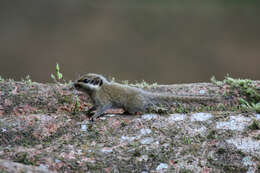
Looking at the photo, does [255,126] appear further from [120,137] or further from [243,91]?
[120,137]

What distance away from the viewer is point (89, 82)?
6.23 meters

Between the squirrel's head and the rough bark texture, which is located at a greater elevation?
the squirrel's head

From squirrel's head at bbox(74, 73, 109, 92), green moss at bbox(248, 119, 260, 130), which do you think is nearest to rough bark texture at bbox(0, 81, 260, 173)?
green moss at bbox(248, 119, 260, 130)

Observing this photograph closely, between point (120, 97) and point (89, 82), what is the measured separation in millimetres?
573

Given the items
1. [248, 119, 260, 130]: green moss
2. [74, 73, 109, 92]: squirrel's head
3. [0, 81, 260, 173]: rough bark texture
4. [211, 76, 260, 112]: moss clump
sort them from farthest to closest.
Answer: [211, 76, 260, 112]: moss clump, [74, 73, 109, 92]: squirrel's head, [248, 119, 260, 130]: green moss, [0, 81, 260, 173]: rough bark texture

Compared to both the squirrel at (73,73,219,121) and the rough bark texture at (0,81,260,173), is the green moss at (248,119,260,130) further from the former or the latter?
the squirrel at (73,73,219,121)

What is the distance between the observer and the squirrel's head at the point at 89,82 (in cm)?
615

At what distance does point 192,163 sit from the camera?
15.4 ft

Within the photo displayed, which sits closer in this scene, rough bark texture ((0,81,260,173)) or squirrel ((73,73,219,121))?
rough bark texture ((0,81,260,173))

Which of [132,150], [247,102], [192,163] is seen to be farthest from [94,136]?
[247,102]

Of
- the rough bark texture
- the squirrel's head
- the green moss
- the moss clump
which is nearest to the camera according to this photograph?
the rough bark texture

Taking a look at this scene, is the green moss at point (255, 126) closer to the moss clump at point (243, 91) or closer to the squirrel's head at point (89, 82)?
the moss clump at point (243, 91)

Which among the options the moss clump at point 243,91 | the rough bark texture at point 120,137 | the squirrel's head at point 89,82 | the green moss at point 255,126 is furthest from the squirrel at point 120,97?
the green moss at point 255,126

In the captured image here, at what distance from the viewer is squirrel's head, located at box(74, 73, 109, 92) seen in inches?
242
